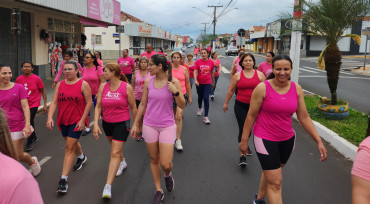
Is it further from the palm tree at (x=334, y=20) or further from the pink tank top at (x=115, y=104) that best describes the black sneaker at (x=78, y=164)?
A: the palm tree at (x=334, y=20)

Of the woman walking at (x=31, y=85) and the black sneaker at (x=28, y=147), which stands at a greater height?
the woman walking at (x=31, y=85)

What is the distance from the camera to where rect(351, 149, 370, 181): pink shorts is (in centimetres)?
171

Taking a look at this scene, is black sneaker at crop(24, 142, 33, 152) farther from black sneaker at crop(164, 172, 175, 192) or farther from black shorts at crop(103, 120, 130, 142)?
black sneaker at crop(164, 172, 175, 192)

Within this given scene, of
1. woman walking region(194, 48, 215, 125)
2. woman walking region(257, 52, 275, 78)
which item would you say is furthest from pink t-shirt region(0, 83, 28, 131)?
Result: woman walking region(257, 52, 275, 78)

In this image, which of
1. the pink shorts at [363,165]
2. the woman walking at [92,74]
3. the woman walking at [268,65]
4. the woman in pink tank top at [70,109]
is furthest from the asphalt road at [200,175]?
the pink shorts at [363,165]

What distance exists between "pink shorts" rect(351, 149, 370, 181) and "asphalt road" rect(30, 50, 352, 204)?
222cm

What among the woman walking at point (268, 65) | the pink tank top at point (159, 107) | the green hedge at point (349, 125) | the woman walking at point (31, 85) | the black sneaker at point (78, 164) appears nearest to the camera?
the pink tank top at point (159, 107)

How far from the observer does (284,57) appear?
10.1 ft

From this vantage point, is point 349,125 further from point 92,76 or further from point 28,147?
point 28,147

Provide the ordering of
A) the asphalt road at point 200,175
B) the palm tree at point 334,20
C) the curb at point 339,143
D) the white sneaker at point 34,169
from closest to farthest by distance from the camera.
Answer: the asphalt road at point 200,175
the white sneaker at point 34,169
the curb at point 339,143
the palm tree at point 334,20

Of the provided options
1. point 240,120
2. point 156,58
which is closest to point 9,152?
point 156,58

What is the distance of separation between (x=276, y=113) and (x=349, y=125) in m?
5.01

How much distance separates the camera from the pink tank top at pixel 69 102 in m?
4.14

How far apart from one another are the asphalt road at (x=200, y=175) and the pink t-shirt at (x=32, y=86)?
3.09ft
